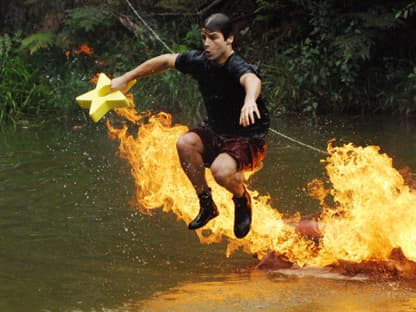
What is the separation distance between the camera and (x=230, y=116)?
711 centimetres

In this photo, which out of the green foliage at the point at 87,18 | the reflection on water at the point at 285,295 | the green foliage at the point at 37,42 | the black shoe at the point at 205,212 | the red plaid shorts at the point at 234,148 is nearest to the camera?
the reflection on water at the point at 285,295

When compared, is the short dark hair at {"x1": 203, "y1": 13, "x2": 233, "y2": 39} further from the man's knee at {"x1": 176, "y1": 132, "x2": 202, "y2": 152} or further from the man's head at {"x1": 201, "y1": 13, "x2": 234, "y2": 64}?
the man's knee at {"x1": 176, "y1": 132, "x2": 202, "y2": 152}

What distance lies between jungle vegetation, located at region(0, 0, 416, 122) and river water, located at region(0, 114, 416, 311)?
1.57 m

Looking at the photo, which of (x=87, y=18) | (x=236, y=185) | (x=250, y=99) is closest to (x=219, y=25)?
(x=250, y=99)

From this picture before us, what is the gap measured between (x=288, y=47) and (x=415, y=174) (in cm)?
640

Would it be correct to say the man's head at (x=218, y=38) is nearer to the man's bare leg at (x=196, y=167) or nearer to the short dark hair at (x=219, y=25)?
the short dark hair at (x=219, y=25)

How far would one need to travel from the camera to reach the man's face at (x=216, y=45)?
22.7 ft

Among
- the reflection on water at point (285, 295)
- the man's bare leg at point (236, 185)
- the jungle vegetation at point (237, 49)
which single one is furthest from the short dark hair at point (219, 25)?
the jungle vegetation at point (237, 49)

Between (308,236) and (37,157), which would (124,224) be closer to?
(308,236)

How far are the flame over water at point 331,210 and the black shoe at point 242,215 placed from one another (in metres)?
0.44

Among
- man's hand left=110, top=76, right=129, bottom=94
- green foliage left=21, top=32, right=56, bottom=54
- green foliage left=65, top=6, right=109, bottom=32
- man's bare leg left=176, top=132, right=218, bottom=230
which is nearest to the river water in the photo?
man's bare leg left=176, top=132, right=218, bottom=230

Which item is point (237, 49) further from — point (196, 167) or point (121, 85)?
point (196, 167)

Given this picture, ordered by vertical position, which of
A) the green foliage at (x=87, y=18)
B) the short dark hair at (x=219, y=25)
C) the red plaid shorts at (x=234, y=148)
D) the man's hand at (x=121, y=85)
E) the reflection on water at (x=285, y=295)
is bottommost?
the reflection on water at (x=285, y=295)

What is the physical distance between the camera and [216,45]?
691cm
